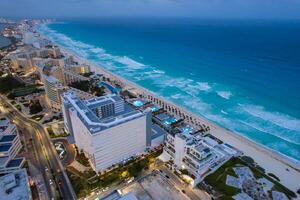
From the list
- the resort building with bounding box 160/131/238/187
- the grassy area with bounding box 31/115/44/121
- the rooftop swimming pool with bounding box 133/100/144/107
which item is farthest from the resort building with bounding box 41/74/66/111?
the resort building with bounding box 160/131/238/187

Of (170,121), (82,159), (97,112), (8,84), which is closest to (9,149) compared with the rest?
(82,159)

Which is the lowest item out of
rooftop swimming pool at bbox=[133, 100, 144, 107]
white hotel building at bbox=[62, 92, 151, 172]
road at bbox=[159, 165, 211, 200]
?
road at bbox=[159, 165, 211, 200]

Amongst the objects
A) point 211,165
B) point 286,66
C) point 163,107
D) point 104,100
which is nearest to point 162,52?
point 286,66

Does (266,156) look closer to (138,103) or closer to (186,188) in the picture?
(186,188)

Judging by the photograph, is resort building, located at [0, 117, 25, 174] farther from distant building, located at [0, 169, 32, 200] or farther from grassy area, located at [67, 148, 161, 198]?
grassy area, located at [67, 148, 161, 198]

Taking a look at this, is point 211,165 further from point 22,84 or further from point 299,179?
point 22,84
